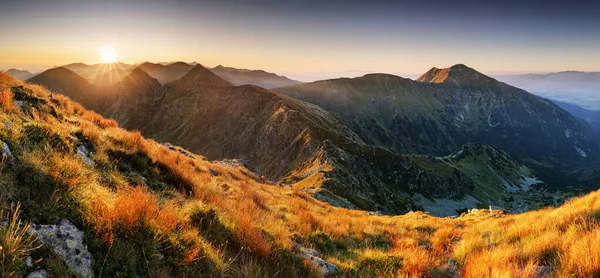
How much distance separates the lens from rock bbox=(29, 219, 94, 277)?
13.1 ft

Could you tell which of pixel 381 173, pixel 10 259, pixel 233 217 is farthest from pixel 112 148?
pixel 381 173

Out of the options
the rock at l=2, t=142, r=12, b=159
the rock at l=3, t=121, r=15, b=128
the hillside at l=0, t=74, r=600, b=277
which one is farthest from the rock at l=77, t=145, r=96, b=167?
the rock at l=2, t=142, r=12, b=159

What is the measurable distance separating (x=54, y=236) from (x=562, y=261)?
885 cm

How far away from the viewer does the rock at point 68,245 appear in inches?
157

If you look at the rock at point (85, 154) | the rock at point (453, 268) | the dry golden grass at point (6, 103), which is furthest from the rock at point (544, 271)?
the dry golden grass at point (6, 103)

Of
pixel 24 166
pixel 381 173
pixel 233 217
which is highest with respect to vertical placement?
pixel 24 166

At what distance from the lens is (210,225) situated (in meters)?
6.45

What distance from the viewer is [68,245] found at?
13.6 ft

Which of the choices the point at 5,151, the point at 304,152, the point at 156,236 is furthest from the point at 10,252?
the point at 304,152

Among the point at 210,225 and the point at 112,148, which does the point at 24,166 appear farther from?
the point at 112,148

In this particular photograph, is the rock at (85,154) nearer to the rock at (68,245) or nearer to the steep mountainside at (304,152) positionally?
the rock at (68,245)

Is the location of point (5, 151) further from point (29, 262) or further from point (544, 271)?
point (544, 271)

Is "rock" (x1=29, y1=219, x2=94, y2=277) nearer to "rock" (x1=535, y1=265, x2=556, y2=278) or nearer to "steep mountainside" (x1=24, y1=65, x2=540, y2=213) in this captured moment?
"rock" (x1=535, y1=265, x2=556, y2=278)

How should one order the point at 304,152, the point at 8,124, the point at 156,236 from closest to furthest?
1. the point at 156,236
2. the point at 8,124
3. the point at 304,152
